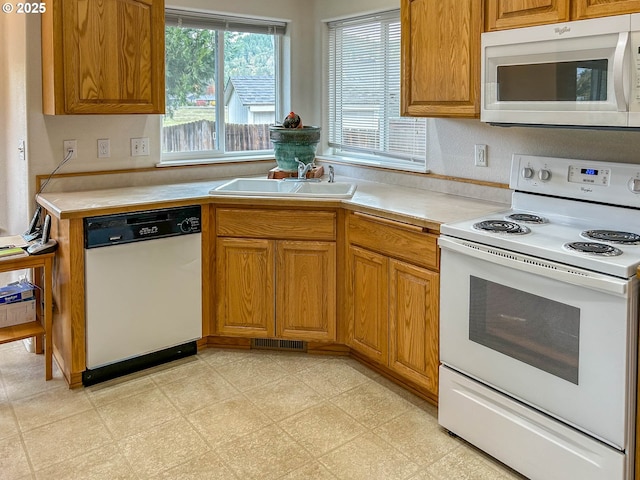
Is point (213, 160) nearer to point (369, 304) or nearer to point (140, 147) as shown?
point (140, 147)

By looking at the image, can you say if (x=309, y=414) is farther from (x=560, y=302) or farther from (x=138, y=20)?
(x=138, y=20)

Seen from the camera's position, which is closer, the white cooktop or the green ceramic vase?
the white cooktop

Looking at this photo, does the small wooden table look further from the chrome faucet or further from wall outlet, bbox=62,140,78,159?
the chrome faucet

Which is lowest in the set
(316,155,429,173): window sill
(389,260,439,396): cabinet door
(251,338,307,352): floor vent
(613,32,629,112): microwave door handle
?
(251,338,307,352): floor vent

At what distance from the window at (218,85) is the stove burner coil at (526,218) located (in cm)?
213

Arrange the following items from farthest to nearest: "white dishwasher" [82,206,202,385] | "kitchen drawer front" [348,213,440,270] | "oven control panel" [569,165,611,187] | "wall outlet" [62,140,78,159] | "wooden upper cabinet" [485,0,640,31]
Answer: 1. "wall outlet" [62,140,78,159]
2. "white dishwasher" [82,206,202,385]
3. "kitchen drawer front" [348,213,440,270]
4. "oven control panel" [569,165,611,187]
5. "wooden upper cabinet" [485,0,640,31]

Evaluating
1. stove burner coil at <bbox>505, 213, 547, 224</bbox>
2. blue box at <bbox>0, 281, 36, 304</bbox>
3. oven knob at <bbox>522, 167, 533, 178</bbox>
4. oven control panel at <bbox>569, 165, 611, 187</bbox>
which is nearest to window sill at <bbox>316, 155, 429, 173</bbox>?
oven knob at <bbox>522, 167, 533, 178</bbox>

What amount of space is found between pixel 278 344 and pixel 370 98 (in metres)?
1.72

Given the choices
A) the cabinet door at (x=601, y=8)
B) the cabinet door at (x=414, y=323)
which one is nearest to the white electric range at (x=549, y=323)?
the cabinet door at (x=414, y=323)

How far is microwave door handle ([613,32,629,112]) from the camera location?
1892 millimetres

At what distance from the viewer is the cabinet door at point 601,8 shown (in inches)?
74.7

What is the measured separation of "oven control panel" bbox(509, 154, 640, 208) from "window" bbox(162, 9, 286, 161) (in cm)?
204

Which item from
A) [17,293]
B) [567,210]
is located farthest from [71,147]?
[567,210]

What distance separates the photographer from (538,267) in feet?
6.31
